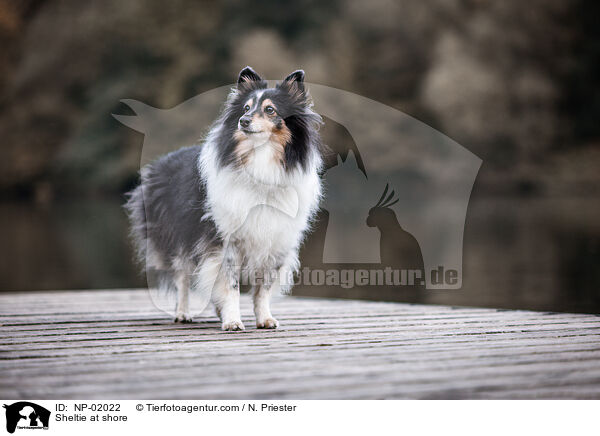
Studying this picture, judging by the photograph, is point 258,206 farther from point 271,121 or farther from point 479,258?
point 479,258

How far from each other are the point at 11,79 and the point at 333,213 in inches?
445

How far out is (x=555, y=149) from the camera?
24562 millimetres

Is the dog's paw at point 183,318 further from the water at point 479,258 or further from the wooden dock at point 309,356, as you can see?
the water at point 479,258

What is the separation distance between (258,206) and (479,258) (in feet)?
30.8

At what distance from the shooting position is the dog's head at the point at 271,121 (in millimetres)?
3842

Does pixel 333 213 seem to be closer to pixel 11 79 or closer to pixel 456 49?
pixel 456 49

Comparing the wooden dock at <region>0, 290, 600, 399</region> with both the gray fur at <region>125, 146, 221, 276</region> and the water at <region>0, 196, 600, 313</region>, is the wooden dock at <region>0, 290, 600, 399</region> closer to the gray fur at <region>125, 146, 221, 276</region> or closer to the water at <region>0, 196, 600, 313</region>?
the gray fur at <region>125, 146, 221, 276</region>

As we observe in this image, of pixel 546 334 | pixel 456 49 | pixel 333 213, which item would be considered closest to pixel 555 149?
pixel 456 49

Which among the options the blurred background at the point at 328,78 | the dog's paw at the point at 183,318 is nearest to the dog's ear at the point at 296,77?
the dog's paw at the point at 183,318

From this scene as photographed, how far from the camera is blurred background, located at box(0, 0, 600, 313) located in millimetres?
24469
